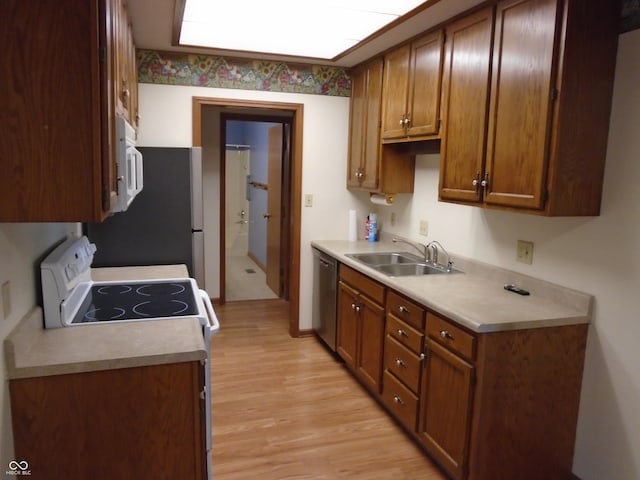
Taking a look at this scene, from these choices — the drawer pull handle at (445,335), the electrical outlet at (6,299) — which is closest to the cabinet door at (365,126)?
the drawer pull handle at (445,335)

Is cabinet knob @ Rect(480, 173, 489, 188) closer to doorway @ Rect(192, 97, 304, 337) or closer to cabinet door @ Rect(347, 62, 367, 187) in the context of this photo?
cabinet door @ Rect(347, 62, 367, 187)

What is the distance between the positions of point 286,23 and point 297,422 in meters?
2.38

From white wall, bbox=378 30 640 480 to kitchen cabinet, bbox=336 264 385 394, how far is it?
1013 mm

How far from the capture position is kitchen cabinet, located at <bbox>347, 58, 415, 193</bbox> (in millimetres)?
3625

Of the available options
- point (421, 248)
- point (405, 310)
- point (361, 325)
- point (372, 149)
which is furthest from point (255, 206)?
point (405, 310)

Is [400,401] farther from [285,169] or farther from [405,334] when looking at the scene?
[285,169]

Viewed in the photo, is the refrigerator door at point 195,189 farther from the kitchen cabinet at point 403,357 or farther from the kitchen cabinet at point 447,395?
the kitchen cabinet at point 447,395

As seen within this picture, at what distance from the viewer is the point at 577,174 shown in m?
2.07

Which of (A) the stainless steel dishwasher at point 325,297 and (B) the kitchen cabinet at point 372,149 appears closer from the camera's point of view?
(B) the kitchen cabinet at point 372,149

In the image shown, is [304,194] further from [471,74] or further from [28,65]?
[28,65]

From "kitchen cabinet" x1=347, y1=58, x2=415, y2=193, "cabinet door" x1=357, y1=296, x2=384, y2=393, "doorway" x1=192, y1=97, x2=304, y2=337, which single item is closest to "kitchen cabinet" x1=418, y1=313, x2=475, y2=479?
"cabinet door" x1=357, y1=296, x2=384, y2=393

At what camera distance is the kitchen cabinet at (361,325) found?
3004 mm

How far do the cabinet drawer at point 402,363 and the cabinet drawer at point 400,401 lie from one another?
0.04 metres

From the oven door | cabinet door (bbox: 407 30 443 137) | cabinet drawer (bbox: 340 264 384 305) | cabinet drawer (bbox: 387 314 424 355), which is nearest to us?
the oven door
